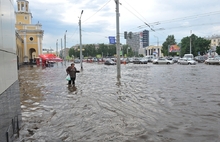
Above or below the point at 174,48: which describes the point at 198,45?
above

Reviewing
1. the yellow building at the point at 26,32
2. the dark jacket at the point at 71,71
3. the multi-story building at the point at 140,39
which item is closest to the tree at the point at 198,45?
the multi-story building at the point at 140,39

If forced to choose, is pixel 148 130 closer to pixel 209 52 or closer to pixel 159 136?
pixel 159 136

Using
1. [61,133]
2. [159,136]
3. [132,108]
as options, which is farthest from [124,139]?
[132,108]

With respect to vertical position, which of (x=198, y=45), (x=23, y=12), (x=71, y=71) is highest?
(x=23, y=12)

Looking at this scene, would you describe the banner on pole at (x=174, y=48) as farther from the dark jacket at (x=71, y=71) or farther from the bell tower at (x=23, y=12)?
the dark jacket at (x=71, y=71)

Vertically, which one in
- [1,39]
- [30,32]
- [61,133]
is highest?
[30,32]

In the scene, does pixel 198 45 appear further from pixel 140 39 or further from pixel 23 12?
pixel 23 12

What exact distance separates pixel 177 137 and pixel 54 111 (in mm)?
4760

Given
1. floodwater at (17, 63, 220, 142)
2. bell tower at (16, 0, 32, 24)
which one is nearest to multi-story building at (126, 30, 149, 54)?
floodwater at (17, 63, 220, 142)

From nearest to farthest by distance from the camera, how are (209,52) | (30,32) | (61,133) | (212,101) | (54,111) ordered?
1. (61,133)
2. (54,111)
3. (212,101)
4. (30,32)
5. (209,52)

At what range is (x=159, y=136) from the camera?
18.7ft

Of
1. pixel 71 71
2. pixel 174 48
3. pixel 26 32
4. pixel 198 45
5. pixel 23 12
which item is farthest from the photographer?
pixel 174 48

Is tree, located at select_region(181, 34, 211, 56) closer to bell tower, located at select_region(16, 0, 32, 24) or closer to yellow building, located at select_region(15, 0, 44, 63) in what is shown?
yellow building, located at select_region(15, 0, 44, 63)

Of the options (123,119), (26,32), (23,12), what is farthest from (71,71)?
(23,12)
